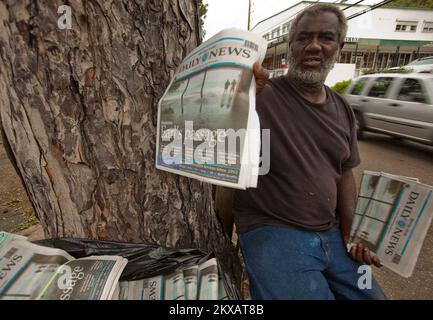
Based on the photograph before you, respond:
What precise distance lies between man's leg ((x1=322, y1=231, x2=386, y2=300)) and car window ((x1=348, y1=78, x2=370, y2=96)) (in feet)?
20.1

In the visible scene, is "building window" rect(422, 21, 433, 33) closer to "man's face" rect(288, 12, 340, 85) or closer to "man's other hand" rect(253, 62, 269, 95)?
"man's face" rect(288, 12, 340, 85)

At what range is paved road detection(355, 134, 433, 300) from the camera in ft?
6.11

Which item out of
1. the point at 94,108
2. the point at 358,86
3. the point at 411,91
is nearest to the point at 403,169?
the point at 411,91

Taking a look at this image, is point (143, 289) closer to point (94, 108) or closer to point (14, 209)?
point (94, 108)

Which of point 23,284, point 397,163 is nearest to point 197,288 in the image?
point 23,284

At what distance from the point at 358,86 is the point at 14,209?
7477 mm

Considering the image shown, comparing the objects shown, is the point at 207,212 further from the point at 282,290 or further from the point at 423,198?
the point at 423,198

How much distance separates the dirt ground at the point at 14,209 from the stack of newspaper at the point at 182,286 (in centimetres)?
206

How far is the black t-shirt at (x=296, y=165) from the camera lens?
3.91 ft

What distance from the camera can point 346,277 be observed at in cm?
121

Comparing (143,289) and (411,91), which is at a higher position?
(411,91)

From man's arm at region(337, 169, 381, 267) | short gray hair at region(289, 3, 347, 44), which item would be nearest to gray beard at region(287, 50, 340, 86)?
short gray hair at region(289, 3, 347, 44)

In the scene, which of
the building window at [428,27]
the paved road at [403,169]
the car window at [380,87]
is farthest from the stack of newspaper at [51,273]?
the building window at [428,27]

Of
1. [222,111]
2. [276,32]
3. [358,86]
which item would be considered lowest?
[222,111]
